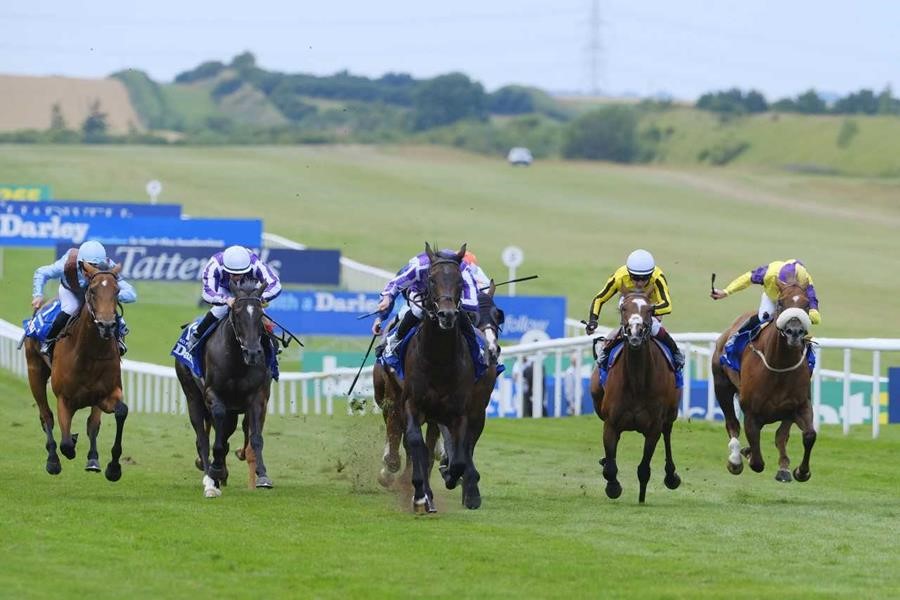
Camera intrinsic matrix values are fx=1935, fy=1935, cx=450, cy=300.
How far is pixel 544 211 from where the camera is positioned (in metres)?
66.5

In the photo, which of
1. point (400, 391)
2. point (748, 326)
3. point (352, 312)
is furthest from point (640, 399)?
point (352, 312)

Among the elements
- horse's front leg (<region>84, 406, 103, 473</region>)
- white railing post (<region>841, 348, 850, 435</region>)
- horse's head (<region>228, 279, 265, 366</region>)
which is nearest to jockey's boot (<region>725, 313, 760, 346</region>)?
white railing post (<region>841, 348, 850, 435</region>)

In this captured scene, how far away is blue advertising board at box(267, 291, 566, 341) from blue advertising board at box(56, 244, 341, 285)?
6.28 m

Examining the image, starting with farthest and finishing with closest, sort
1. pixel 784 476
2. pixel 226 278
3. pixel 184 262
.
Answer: pixel 184 262 < pixel 784 476 < pixel 226 278

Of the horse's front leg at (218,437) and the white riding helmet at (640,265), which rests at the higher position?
the white riding helmet at (640,265)

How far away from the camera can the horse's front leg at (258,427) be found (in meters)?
13.9

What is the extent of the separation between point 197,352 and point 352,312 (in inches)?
610

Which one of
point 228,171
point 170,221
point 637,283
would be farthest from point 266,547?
point 228,171

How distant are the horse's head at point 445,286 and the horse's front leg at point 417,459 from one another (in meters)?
0.83

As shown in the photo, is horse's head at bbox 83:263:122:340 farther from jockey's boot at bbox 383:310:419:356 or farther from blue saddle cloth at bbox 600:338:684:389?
blue saddle cloth at bbox 600:338:684:389

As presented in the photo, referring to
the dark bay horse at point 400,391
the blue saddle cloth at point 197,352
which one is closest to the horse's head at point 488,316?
the dark bay horse at point 400,391

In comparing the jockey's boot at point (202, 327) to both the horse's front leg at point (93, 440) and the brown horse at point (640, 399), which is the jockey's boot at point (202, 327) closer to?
the horse's front leg at point (93, 440)

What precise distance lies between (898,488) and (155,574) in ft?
24.8

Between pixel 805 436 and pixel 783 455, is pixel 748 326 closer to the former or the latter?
pixel 783 455
